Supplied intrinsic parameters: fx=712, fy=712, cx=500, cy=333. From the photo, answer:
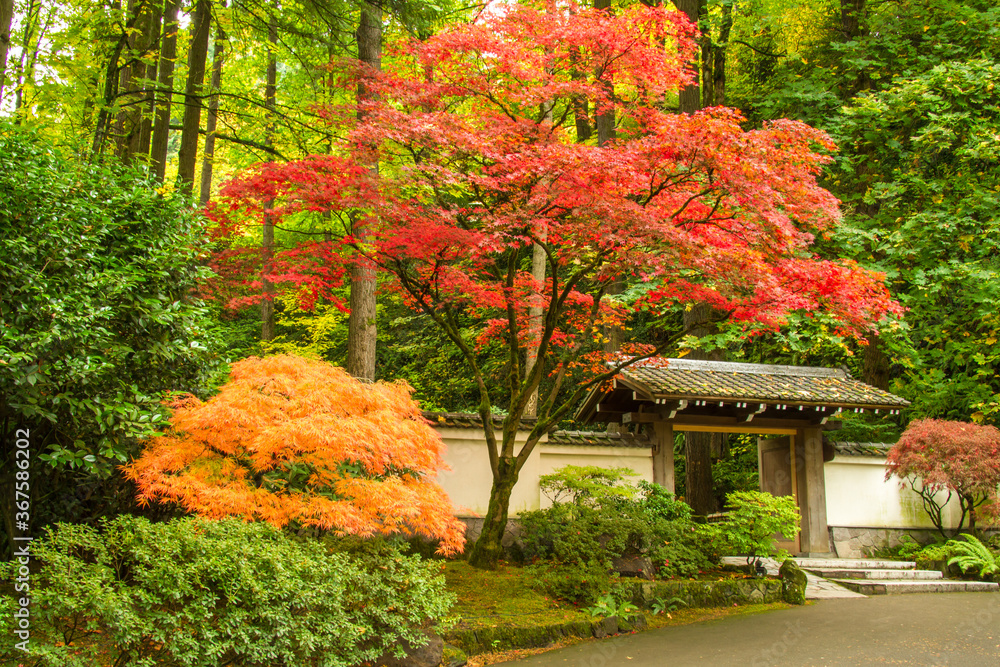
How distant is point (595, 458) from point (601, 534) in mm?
1910

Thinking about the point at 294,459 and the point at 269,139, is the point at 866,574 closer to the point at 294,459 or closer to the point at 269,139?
the point at 294,459

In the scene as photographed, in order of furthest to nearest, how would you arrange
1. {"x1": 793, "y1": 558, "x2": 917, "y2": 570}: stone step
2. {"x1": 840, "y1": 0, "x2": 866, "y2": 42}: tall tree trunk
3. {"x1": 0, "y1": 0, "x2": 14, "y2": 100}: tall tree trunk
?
1. {"x1": 840, "y1": 0, "x2": 866, "y2": 42}: tall tree trunk
2. {"x1": 793, "y1": 558, "x2": 917, "y2": 570}: stone step
3. {"x1": 0, "y1": 0, "x2": 14, "y2": 100}: tall tree trunk

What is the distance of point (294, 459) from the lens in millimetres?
5297

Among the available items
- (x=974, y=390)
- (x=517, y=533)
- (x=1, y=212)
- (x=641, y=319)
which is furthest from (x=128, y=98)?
(x=974, y=390)

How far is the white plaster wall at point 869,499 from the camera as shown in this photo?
11109 mm

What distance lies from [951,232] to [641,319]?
21.1 ft

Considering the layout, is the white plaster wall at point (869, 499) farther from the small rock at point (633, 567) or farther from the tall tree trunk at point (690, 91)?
the tall tree trunk at point (690, 91)

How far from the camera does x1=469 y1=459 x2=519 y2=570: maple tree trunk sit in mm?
8031

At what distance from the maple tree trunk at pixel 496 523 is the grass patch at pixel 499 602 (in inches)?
4.8

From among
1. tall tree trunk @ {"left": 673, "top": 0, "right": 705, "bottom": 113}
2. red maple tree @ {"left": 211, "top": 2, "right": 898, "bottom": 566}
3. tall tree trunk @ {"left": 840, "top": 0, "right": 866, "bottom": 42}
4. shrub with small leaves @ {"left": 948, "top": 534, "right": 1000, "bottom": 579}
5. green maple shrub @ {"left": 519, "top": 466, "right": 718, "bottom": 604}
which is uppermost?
tall tree trunk @ {"left": 840, "top": 0, "right": 866, "bottom": 42}

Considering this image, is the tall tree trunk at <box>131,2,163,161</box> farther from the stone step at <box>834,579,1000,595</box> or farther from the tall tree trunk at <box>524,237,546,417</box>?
the stone step at <box>834,579,1000,595</box>

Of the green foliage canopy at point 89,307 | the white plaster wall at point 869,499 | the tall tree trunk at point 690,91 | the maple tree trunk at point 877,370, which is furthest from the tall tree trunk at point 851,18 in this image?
the green foliage canopy at point 89,307

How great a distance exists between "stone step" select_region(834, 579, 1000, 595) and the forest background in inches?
108

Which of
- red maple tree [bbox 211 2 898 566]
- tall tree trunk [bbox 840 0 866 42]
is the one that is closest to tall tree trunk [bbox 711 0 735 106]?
tall tree trunk [bbox 840 0 866 42]
